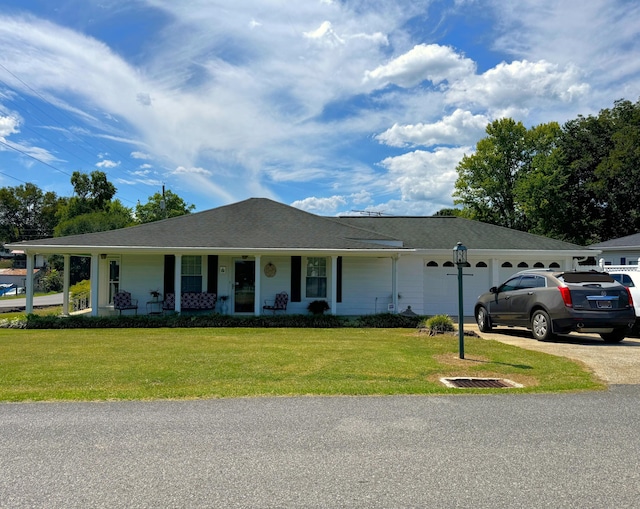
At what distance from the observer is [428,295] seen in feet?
62.3

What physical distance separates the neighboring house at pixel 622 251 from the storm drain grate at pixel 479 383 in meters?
19.4

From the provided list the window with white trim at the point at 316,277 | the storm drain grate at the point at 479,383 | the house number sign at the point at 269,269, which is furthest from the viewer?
the window with white trim at the point at 316,277

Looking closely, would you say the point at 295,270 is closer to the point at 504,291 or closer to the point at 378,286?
the point at 378,286

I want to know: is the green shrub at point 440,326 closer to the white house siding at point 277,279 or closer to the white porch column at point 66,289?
the white house siding at point 277,279

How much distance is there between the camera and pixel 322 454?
4277 millimetres

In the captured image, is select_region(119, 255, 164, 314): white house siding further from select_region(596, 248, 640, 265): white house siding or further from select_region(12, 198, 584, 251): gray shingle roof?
select_region(596, 248, 640, 265): white house siding

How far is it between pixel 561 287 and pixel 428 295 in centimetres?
793

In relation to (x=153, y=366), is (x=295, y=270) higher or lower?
higher

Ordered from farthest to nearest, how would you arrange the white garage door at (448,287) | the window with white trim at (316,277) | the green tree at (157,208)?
the green tree at (157,208) < the white garage door at (448,287) < the window with white trim at (316,277)

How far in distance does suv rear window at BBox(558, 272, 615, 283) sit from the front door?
1007 cm

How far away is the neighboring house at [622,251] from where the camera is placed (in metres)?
24.3

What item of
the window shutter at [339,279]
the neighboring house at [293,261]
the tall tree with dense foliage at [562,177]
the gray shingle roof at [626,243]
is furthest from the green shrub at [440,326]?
the tall tree with dense foliage at [562,177]

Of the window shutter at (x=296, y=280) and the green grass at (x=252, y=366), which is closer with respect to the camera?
the green grass at (x=252, y=366)

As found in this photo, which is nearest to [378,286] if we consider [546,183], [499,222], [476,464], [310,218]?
[310,218]
